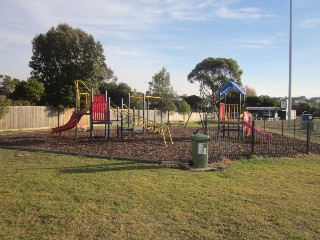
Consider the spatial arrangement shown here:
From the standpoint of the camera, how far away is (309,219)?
5773mm

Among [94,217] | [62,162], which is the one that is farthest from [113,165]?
[94,217]

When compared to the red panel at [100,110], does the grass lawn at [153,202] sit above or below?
below

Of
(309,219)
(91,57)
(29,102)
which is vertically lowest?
(309,219)

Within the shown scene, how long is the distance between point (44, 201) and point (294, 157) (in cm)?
981

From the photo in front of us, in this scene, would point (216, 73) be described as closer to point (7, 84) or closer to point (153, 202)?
point (7, 84)

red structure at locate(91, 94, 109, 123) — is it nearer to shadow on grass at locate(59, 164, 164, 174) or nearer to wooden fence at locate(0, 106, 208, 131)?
wooden fence at locate(0, 106, 208, 131)

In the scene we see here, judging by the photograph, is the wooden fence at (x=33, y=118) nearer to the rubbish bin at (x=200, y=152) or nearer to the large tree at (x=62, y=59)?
the large tree at (x=62, y=59)

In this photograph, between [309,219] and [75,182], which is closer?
[309,219]

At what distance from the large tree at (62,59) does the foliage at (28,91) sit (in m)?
2.87

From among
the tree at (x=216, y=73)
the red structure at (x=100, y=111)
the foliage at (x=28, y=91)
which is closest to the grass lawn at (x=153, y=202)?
the red structure at (x=100, y=111)

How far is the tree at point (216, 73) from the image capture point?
78.9m

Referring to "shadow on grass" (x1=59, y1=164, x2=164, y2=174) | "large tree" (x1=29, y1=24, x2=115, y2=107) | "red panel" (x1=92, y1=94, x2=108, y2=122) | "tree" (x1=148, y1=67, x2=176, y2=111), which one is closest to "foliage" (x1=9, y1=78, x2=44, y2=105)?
"large tree" (x1=29, y1=24, x2=115, y2=107)

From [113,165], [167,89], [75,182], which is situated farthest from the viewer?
[167,89]

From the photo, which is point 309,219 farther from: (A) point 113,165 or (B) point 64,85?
(B) point 64,85
